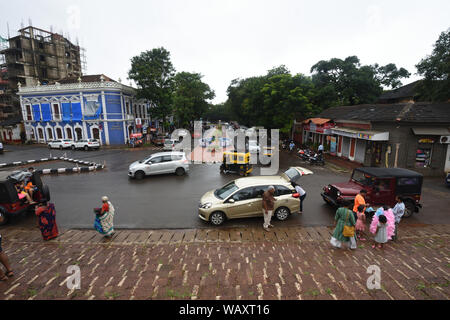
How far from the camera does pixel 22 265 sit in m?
5.88

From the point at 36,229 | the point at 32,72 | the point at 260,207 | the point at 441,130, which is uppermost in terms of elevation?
the point at 32,72

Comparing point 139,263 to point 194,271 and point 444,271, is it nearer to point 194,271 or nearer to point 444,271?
point 194,271

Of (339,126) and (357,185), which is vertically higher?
(339,126)

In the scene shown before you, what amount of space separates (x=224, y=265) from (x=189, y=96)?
43.7m

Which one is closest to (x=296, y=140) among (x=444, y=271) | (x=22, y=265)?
(x=444, y=271)

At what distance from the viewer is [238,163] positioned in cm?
1642

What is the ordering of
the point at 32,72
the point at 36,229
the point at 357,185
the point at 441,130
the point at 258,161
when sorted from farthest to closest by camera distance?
the point at 32,72, the point at 258,161, the point at 441,130, the point at 357,185, the point at 36,229

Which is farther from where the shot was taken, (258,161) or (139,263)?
(258,161)

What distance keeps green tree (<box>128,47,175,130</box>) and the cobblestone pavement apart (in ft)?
95.3

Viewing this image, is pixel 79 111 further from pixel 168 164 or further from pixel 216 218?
pixel 216 218

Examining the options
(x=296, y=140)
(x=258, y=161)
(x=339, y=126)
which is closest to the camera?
(x=258, y=161)

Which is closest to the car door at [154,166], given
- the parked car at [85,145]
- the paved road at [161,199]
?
the paved road at [161,199]

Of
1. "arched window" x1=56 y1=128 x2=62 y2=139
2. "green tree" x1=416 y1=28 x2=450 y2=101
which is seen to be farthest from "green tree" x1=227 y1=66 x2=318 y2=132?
"arched window" x1=56 y1=128 x2=62 y2=139

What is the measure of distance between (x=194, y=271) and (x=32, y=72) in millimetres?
56338
